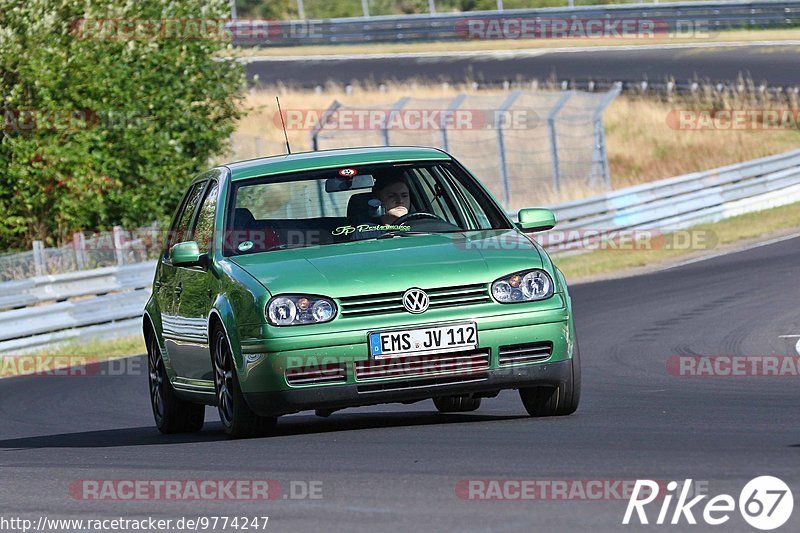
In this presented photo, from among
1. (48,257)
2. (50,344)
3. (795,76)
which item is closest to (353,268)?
(50,344)

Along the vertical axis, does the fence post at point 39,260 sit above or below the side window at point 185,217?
below

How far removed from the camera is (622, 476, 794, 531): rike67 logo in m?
5.52

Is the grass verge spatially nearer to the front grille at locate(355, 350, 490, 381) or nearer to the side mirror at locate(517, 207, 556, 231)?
the side mirror at locate(517, 207, 556, 231)

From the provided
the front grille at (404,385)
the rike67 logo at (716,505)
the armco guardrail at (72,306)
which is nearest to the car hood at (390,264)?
the front grille at (404,385)

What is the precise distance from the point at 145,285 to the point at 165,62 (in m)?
7.68

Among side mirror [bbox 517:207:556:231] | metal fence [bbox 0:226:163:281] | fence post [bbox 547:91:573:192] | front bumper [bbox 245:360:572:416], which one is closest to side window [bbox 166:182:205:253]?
side mirror [bbox 517:207:556:231]

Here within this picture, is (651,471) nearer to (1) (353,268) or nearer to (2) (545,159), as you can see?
(1) (353,268)

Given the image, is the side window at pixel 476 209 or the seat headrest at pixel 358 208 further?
the side window at pixel 476 209

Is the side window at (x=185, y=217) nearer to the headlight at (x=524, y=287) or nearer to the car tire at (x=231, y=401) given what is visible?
the car tire at (x=231, y=401)

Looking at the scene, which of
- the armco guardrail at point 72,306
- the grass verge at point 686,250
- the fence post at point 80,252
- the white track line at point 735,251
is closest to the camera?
the armco guardrail at point 72,306

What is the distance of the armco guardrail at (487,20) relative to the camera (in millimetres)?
46125

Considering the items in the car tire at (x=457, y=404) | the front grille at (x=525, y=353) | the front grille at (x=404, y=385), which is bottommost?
the car tire at (x=457, y=404)

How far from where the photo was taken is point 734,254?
22609 millimetres

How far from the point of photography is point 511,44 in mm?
52625
